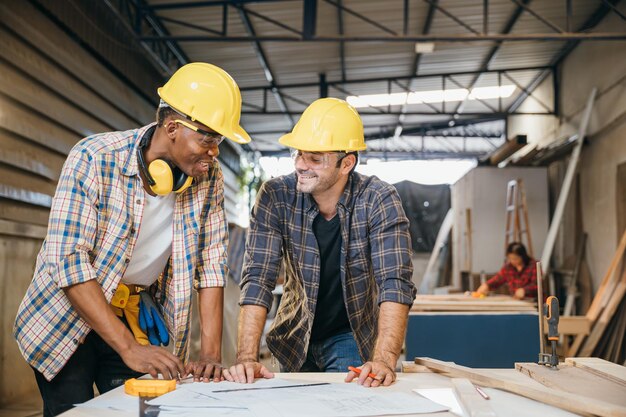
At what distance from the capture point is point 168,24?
9836mm

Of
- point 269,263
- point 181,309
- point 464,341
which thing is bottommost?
point 464,341

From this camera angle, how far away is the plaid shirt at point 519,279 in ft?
28.2

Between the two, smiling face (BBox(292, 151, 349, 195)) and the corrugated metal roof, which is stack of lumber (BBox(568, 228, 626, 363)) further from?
smiling face (BBox(292, 151, 349, 195))

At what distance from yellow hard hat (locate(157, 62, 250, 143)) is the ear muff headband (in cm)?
20

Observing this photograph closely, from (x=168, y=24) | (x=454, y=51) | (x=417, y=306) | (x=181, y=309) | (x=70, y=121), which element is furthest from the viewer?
(x=454, y=51)

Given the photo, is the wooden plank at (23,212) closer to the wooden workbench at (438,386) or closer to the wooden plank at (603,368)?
the wooden workbench at (438,386)

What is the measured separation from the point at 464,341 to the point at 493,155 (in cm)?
753

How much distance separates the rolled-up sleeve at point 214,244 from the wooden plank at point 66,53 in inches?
169

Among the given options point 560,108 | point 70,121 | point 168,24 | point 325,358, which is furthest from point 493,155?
point 325,358

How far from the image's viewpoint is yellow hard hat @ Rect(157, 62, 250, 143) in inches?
91.1

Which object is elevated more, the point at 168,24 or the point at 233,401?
the point at 168,24

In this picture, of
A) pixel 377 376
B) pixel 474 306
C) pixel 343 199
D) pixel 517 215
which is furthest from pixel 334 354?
pixel 517 215

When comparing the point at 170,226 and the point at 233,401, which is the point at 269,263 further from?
the point at 233,401

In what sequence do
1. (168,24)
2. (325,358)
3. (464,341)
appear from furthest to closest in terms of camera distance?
1. (168,24)
2. (464,341)
3. (325,358)
